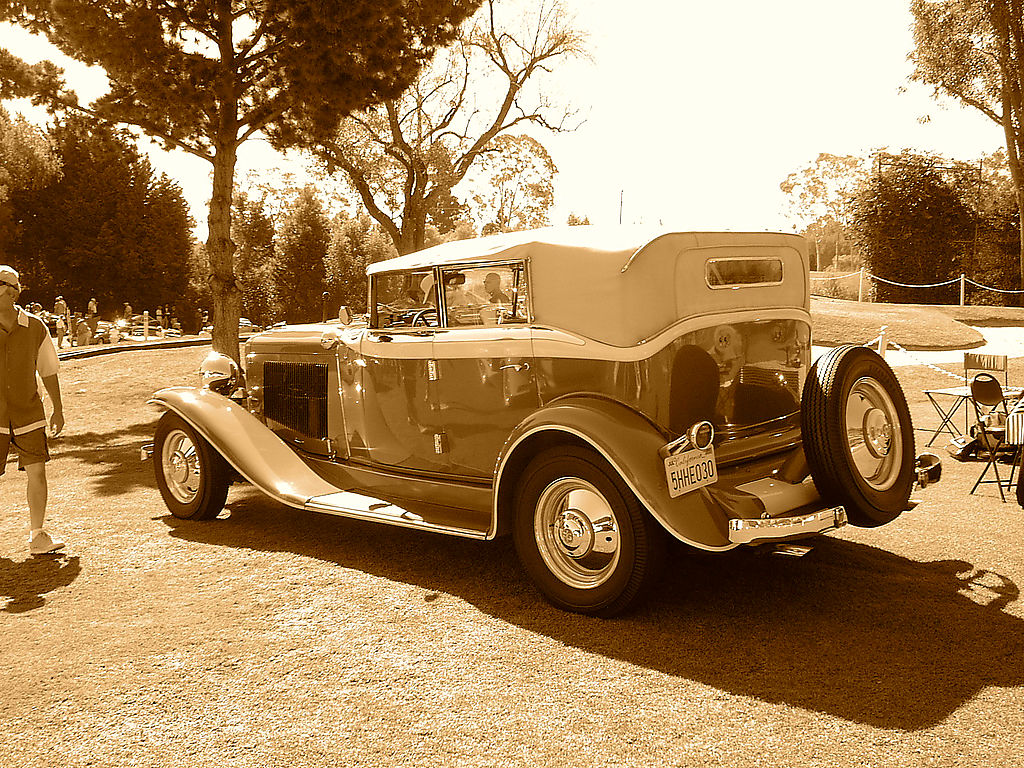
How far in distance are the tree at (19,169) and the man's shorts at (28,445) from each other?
117 ft

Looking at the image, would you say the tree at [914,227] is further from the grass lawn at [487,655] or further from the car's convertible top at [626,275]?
the car's convertible top at [626,275]

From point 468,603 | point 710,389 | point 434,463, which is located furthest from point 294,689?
point 710,389

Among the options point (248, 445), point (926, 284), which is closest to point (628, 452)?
point (248, 445)

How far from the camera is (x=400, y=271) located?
5.35m

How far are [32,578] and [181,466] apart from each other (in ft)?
4.92

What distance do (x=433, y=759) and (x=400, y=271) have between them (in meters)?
3.21

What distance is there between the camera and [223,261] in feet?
44.5

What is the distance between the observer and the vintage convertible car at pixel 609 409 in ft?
Answer: 13.3

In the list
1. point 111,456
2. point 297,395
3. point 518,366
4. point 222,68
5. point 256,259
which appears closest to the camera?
point 518,366

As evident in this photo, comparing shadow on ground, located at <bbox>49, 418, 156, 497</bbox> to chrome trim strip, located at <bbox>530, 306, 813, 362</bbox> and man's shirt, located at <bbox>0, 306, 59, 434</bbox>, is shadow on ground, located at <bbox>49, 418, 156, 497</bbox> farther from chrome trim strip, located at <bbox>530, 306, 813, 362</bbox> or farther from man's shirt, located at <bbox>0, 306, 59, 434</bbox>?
chrome trim strip, located at <bbox>530, 306, 813, 362</bbox>

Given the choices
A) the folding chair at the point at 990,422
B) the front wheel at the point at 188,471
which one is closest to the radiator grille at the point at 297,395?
the front wheel at the point at 188,471

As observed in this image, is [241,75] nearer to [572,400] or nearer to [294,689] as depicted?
[572,400]

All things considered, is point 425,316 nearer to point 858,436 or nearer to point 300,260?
point 858,436

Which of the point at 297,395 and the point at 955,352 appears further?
the point at 955,352
